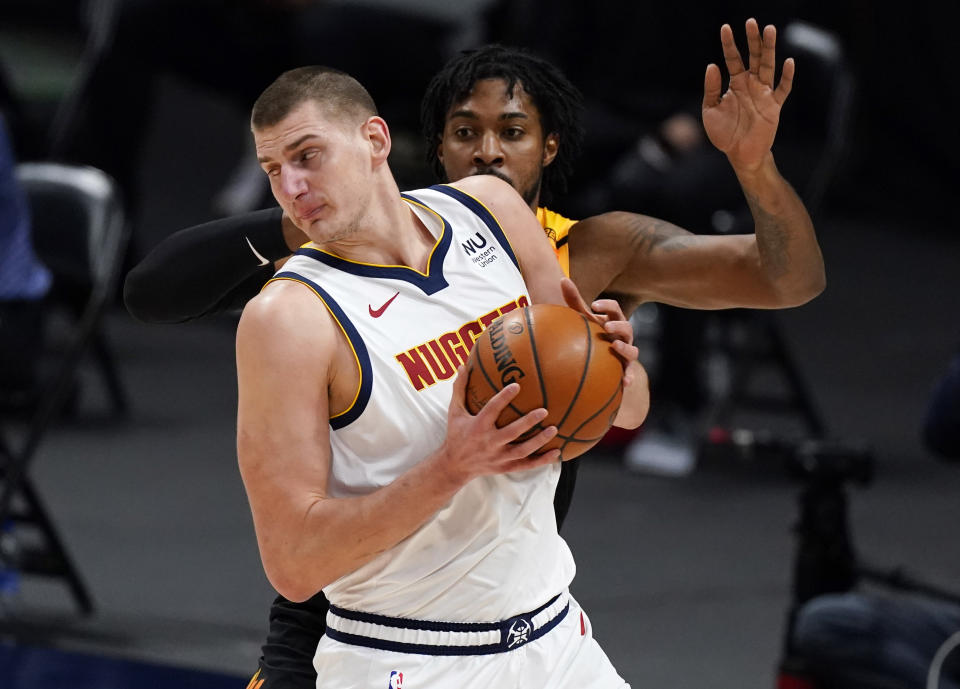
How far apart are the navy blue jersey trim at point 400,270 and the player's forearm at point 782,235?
568mm

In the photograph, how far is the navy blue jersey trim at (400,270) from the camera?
7.93 ft

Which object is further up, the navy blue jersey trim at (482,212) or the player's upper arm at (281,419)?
the navy blue jersey trim at (482,212)

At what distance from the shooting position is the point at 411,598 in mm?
2381

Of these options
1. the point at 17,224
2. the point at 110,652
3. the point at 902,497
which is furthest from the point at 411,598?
the point at 902,497

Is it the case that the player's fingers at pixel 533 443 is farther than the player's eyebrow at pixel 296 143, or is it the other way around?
the player's eyebrow at pixel 296 143

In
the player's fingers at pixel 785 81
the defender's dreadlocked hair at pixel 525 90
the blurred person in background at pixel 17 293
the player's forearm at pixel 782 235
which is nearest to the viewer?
the player's fingers at pixel 785 81

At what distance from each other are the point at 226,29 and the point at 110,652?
4.46 metres

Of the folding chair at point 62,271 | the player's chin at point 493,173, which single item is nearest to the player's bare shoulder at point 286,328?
the player's chin at point 493,173

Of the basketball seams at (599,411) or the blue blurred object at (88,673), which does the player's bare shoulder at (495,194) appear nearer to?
the basketball seams at (599,411)

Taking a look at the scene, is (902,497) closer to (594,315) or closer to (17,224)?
(17,224)

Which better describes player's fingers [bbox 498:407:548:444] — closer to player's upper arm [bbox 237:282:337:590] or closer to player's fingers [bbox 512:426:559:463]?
player's fingers [bbox 512:426:559:463]

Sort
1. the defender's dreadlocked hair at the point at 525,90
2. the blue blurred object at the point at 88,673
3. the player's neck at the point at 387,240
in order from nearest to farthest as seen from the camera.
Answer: the player's neck at the point at 387,240
the defender's dreadlocked hair at the point at 525,90
the blue blurred object at the point at 88,673

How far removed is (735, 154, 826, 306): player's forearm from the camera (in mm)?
2676

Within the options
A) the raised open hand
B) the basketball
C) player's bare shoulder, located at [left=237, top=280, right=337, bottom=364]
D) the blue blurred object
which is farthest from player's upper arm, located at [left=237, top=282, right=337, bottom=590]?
the blue blurred object
